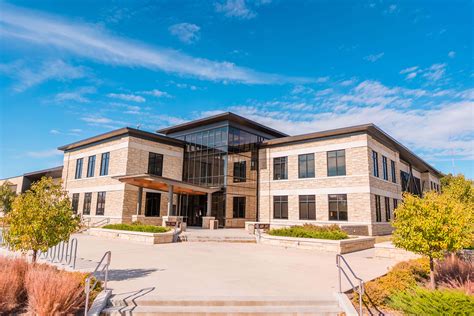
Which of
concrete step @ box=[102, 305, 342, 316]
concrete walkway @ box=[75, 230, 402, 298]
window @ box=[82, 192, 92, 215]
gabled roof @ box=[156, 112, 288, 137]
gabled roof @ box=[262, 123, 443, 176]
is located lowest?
concrete step @ box=[102, 305, 342, 316]

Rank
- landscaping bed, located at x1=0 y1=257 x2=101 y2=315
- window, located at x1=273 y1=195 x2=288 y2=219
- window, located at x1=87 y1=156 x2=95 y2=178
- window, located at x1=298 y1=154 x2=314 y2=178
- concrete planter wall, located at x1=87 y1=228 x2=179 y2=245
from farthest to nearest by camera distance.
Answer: window, located at x1=87 y1=156 x2=95 y2=178, window, located at x1=273 y1=195 x2=288 y2=219, window, located at x1=298 y1=154 x2=314 y2=178, concrete planter wall, located at x1=87 y1=228 x2=179 y2=245, landscaping bed, located at x1=0 y1=257 x2=101 y2=315

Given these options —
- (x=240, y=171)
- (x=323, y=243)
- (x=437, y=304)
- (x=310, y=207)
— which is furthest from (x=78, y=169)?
(x=437, y=304)

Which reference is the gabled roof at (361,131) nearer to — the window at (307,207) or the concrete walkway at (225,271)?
the window at (307,207)

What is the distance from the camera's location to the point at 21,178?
48.7m

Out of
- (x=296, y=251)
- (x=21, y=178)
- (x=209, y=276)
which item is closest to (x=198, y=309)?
(x=209, y=276)

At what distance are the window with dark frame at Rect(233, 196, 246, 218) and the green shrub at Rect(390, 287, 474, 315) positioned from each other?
22575 mm

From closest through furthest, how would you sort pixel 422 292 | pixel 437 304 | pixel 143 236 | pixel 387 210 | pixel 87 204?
1. pixel 437 304
2. pixel 422 292
3. pixel 143 236
4. pixel 387 210
5. pixel 87 204

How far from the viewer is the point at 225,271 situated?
10.4m

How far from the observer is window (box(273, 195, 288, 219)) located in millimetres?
28500

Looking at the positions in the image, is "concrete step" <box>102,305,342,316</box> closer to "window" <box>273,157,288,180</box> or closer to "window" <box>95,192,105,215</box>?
"window" <box>273,157,288,180</box>

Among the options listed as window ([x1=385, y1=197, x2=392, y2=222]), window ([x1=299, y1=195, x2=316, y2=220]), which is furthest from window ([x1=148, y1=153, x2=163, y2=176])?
window ([x1=385, y1=197, x2=392, y2=222])

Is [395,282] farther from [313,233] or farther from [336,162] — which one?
[336,162]

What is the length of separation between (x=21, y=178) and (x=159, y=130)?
29.4 metres

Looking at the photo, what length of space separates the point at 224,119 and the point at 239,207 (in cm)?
882
